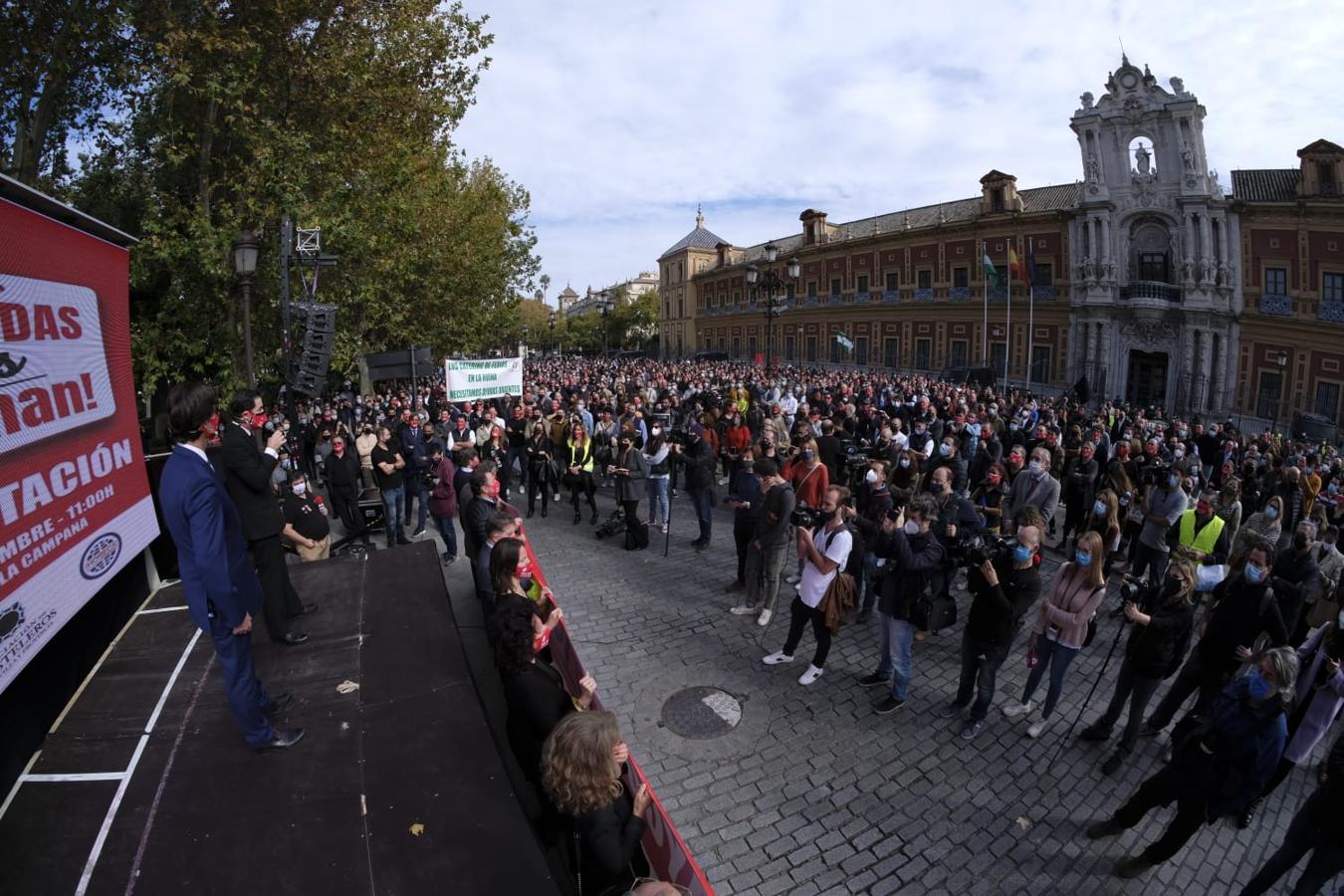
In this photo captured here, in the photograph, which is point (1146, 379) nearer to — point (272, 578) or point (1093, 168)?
point (1093, 168)

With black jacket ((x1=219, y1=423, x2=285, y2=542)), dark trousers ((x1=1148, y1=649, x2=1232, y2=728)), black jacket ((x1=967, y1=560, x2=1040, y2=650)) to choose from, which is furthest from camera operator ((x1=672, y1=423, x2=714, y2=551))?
dark trousers ((x1=1148, y1=649, x2=1232, y2=728))

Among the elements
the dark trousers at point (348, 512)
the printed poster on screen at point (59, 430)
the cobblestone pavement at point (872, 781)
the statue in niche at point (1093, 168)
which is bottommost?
the cobblestone pavement at point (872, 781)

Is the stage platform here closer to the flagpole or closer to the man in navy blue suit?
the man in navy blue suit

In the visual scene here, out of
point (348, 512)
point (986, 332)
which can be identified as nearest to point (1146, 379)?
point (986, 332)

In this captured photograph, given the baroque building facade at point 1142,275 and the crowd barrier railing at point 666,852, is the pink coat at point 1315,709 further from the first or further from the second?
the baroque building facade at point 1142,275

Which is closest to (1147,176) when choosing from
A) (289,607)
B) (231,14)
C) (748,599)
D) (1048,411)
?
(1048,411)

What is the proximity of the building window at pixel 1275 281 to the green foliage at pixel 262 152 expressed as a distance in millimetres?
A: 31025

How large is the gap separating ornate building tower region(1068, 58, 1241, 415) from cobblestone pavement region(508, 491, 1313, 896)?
28.2 metres

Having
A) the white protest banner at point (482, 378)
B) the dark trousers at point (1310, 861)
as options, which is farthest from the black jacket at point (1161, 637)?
the white protest banner at point (482, 378)

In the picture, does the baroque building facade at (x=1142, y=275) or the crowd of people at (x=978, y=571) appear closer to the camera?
the crowd of people at (x=978, y=571)

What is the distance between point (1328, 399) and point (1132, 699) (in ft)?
92.9

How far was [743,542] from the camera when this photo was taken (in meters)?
8.23

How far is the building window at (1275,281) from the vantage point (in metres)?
25.4

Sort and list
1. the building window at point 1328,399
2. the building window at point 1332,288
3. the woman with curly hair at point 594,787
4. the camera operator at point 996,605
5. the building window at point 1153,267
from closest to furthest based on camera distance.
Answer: the woman with curly hair at point 594,787, the camera operator at point 996,605, the building window at point 1328,399, the building window at point 1332,288, the building window at point 1153,267
